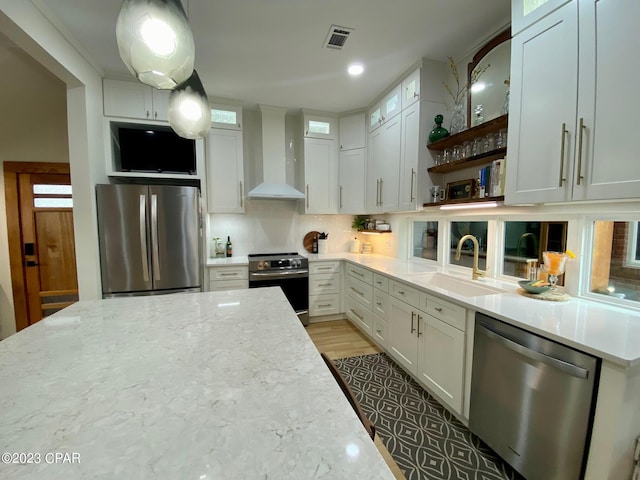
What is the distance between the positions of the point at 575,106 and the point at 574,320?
3.52ft

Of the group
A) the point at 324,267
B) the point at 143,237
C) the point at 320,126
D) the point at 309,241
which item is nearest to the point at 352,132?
the point at 320,126

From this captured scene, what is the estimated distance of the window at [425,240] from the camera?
292 cm

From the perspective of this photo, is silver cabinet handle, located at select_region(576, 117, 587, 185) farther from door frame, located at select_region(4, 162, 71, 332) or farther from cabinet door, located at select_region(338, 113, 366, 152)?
door frame, located at select_region(4, 162, 71, 332)

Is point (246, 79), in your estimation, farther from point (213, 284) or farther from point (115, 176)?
point (213, 284)

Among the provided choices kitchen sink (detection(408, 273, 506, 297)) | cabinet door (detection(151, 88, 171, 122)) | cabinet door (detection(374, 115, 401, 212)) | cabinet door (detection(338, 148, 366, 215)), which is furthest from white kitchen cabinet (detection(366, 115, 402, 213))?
cabinet door (detection(151, 88, 171, 122))

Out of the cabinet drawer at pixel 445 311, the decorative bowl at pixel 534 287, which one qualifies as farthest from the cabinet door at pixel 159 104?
the decorative bowl at pixel 534 287

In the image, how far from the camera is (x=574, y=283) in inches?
66.1

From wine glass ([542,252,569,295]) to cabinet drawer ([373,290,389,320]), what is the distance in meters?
1.23

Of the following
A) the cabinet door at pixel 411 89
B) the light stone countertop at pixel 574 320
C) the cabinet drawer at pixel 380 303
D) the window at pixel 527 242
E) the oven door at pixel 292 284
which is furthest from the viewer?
the oven door at pixel 292 284

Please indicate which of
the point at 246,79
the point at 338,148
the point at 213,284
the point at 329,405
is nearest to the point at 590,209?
the point at 329,405

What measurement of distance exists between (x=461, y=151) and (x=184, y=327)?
7.99 ft

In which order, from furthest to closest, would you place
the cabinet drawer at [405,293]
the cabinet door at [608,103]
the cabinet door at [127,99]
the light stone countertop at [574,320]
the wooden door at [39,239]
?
the wooden door at [39,239] → the cabinet door at [127,99] → the cabinet drawer at [405,293] → the cabinet door at [608,103] → the light stone countertop at [574,320]

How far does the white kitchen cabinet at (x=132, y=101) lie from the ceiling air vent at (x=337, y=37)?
1.72 metres

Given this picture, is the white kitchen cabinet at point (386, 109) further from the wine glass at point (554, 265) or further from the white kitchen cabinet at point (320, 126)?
the wine glass at point (554, 265)
